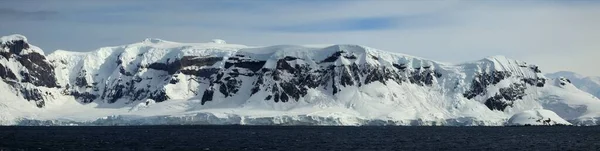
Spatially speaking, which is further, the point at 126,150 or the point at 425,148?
the point at 425,148

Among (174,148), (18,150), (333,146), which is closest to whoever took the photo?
(18,150)

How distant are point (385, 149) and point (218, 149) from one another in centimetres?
3533

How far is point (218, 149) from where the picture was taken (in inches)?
7219

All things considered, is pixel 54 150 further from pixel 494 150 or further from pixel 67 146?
pixel 494 150

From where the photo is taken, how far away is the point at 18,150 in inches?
6796

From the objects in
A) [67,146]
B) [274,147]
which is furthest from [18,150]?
[274,147]

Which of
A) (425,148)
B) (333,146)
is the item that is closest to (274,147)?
(333,146)

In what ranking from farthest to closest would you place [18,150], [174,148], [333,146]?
[333,146], [174,148], [18,150]

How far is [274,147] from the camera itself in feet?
646

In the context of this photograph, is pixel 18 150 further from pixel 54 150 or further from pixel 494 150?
pixel 494 150

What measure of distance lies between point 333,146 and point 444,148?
78.9 ft

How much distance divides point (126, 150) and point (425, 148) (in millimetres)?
62388

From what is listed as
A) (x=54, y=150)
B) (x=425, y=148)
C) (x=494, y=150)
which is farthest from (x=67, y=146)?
(x=494, y=150)

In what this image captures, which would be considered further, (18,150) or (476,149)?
(476,149)
